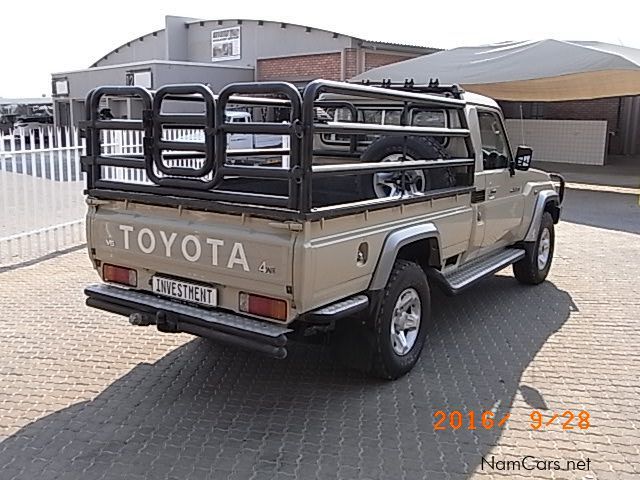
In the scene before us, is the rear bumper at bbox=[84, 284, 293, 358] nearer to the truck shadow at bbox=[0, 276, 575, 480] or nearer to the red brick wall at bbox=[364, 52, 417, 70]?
the truck shadow at bbox=[0, 276, 575, 480]

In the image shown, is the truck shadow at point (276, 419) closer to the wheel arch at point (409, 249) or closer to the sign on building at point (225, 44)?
the wheel arch at point (409, 249)

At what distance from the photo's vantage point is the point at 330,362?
16.3 ft

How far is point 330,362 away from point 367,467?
1.49 metres

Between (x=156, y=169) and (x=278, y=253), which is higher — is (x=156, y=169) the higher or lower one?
the higher one

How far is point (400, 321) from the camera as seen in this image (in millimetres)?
4613

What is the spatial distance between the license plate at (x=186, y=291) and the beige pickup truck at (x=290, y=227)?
0.4 inches

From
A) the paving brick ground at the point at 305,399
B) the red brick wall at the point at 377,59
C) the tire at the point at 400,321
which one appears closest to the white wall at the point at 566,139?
the red brick wall at the point at 377,59

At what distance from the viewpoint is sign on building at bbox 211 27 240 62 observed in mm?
27297

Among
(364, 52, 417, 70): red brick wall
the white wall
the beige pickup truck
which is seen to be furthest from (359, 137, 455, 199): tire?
(364, 52, 417, 70): red brick wall

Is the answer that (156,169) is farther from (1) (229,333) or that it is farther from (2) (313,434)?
(2) (313,434)

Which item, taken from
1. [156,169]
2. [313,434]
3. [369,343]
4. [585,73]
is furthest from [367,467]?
[585,73]

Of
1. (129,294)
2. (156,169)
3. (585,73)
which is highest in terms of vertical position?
(585,73)

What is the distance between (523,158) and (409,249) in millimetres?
2311
